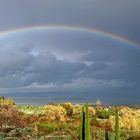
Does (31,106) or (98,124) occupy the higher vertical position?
(31,106)

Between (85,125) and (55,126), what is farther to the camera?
(55,126)

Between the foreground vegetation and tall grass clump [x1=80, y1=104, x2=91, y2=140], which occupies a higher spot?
the foreground vegetation

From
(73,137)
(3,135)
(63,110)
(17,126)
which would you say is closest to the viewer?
(73,137)

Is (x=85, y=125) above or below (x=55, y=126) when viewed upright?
below

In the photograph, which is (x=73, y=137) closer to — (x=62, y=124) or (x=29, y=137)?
(x=29, y=137)

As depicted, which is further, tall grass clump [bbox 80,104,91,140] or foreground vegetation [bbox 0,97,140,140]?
foreground vegetation [bbox 0,97,140,140]

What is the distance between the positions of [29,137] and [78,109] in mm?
25036

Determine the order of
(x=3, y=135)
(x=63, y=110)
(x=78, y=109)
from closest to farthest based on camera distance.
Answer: (x=3, y=135)
(x=63, y=110)
(x=78, y=109)

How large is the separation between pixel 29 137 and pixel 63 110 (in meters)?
19.2

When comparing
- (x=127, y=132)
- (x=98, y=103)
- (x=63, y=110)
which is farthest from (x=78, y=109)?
(x=127, y=132)

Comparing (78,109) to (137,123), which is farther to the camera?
(78,109)

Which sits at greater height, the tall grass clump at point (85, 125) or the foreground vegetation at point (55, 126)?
the foreground vegetation at point (55, 126)

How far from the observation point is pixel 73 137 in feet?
155

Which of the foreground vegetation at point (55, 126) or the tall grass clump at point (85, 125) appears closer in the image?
the tall grass clump at point (85, 125)
